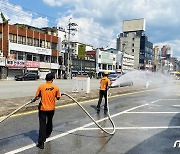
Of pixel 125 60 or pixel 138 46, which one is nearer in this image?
pixel 125 60

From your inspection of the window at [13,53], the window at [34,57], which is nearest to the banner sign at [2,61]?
the window at [13,53]

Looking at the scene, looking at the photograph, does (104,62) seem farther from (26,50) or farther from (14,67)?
(14,67)

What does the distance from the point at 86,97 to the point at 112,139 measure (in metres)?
7.94

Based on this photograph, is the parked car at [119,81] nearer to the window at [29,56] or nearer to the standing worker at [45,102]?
the standing worker at [45,102]

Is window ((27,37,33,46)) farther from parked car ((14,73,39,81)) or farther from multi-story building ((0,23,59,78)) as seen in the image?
parked car ((14,73,39,81))

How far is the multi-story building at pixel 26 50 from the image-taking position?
→ 4806 centimetres

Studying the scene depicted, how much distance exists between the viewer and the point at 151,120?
892 centimetres

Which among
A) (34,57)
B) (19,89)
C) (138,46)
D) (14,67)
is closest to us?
(19,89)

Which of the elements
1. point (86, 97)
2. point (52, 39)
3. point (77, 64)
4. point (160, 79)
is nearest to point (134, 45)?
point (77, 64)

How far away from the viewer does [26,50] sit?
52750mm

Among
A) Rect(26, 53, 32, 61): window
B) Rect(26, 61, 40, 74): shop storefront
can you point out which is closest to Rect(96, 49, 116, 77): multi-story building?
Rect(26, 61, 40, 74): shop storefront

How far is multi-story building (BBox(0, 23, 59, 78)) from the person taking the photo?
48062 mm

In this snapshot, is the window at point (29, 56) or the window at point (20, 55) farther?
the window at point (29, 56)

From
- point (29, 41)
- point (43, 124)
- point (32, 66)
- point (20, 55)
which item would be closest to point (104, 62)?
point (32, 66)
